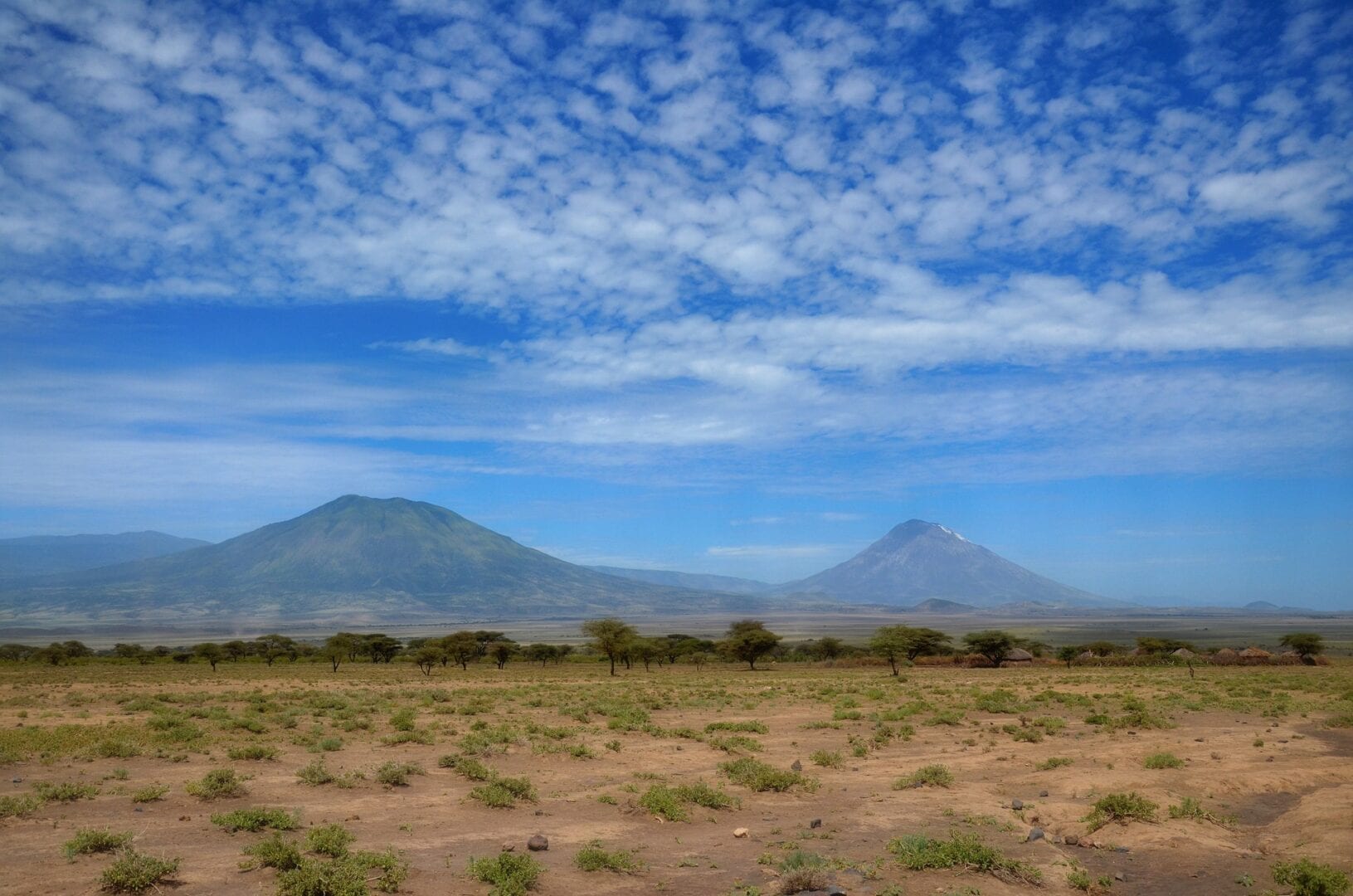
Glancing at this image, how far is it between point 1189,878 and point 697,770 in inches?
467

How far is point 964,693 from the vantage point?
41.5 metres

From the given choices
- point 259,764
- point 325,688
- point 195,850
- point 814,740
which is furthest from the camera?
point 325,688

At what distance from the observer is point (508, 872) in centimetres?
1143

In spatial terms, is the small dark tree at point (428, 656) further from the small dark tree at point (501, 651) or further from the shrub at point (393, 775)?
the shrub at point (393, 775)

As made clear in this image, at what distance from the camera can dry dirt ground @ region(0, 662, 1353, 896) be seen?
39.8 ft

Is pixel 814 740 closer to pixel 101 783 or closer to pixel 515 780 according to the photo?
pixel 515 780

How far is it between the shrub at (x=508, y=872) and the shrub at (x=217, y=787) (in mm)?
7805

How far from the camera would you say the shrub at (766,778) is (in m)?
18.2

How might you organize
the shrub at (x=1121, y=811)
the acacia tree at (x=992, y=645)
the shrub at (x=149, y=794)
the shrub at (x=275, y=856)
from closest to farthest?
the shrub at (x=275, y=856) → the shrub at (x=1121, y=811) → the shrub at (x=149, y=794) → the acacia tree at (x=992, y=645)

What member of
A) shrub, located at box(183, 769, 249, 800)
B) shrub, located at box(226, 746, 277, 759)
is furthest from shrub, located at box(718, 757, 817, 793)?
shrub, located at box(226, 746, 277, 759)

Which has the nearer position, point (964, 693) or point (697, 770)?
point (697, 770)

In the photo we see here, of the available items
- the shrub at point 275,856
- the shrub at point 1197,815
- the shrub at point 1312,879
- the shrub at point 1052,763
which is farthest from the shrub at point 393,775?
the shrub at point 1312,879

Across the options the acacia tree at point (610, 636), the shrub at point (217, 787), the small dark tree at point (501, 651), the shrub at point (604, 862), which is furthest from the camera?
the small dark tree at point (501, 651)

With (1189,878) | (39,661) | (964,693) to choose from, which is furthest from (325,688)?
(39,661)
